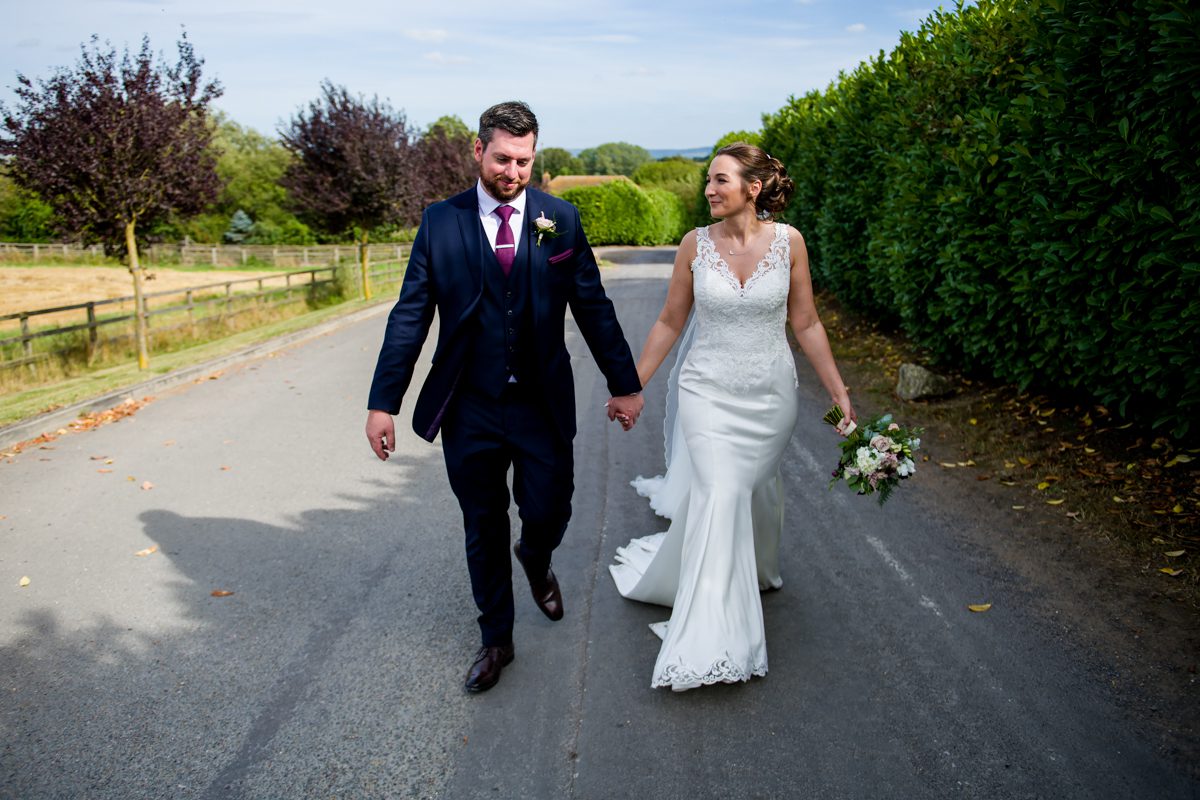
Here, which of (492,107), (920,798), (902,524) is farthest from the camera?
(902,524)

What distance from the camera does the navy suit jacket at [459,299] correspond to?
3566 millimetres

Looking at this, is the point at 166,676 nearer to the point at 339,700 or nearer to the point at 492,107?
the point at 339,700

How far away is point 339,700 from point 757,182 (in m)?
3.13

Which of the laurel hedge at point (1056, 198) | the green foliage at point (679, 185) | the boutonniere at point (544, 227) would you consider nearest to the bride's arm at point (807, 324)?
the boutonniere at point (544, 227)

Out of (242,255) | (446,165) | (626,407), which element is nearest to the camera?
(626,407)

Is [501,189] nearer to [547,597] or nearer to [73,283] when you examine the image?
[547,597]

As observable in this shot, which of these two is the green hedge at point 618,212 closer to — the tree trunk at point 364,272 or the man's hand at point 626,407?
the tree trunk at point 364,272

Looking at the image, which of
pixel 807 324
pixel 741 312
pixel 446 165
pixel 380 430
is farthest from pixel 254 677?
pixel 446 165

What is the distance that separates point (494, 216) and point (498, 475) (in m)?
1.16

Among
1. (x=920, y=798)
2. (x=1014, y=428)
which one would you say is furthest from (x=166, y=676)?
(x=1014, y=428)

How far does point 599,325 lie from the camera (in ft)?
13.1

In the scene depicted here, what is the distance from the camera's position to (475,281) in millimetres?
3570

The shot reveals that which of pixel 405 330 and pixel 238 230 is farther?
pixel 238 230

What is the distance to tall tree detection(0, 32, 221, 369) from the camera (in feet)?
40.3
